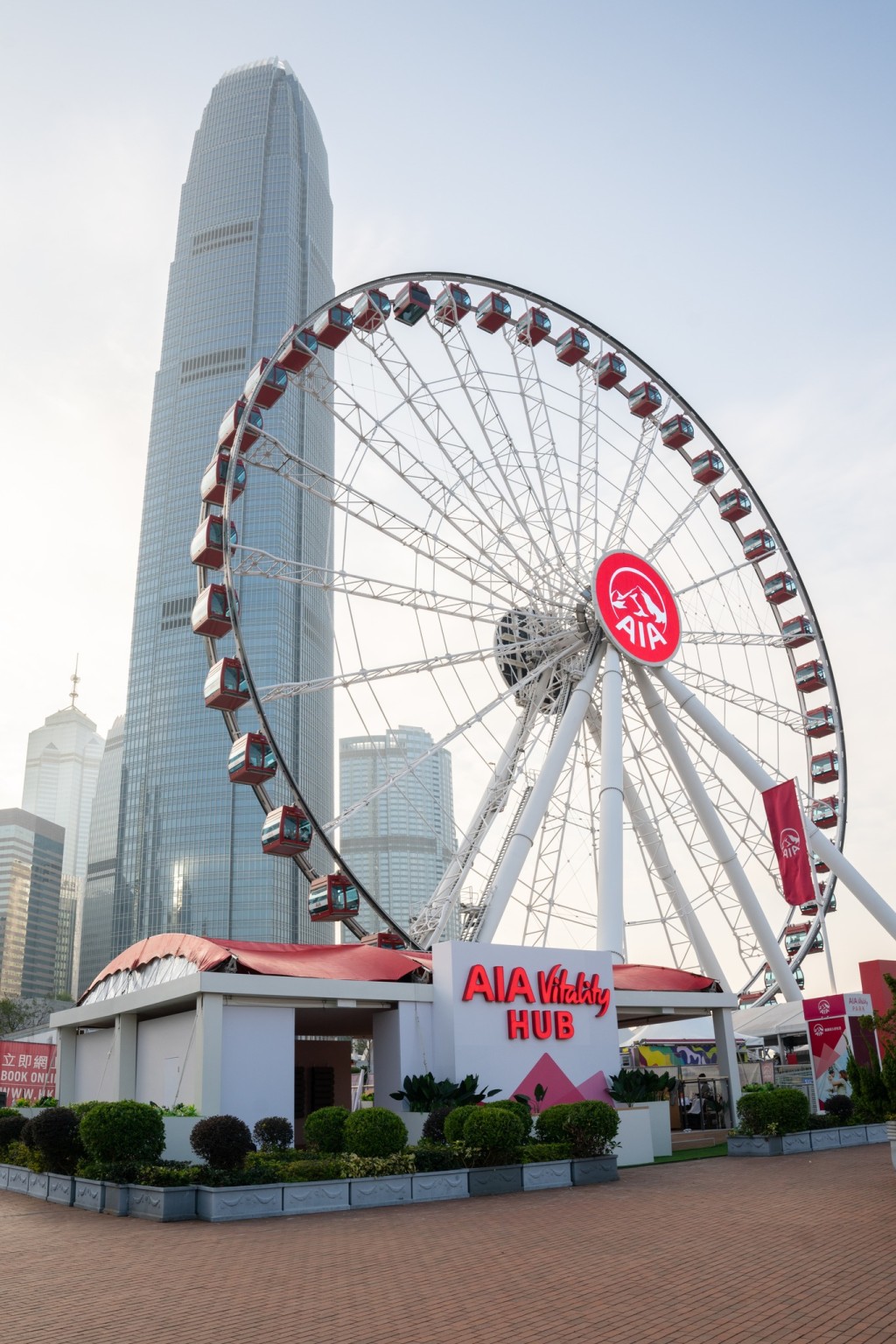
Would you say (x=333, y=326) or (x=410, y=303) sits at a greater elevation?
(x=410, y=303)

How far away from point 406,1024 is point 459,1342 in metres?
14.4

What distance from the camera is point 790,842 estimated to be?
3017cm

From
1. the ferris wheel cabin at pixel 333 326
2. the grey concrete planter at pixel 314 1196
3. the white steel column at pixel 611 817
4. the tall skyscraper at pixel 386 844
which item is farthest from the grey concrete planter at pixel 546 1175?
the tall skyscraper at pixel 386 844

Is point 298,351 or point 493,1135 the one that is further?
point 298,351

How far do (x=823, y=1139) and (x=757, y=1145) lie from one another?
1834 millimetres

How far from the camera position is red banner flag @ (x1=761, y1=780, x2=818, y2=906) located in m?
29.7

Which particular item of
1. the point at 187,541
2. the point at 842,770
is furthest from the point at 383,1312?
the point at 187,541

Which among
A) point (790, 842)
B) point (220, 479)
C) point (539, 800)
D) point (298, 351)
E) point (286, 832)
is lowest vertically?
point (286, 832)

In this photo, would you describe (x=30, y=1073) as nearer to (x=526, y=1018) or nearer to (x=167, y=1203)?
(x=526, y=1018)

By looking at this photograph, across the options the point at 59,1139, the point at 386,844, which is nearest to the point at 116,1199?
the point at 59,1139

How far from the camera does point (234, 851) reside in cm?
12081

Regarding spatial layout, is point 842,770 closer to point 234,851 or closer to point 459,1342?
point 459,1342

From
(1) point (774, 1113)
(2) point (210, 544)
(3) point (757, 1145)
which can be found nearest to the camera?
(1) point (774, 1113)

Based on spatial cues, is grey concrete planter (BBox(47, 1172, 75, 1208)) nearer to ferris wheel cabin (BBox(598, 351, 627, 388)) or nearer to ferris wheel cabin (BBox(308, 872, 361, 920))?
ferris wheel cabin (BBox(308, 872, 361, 920))
